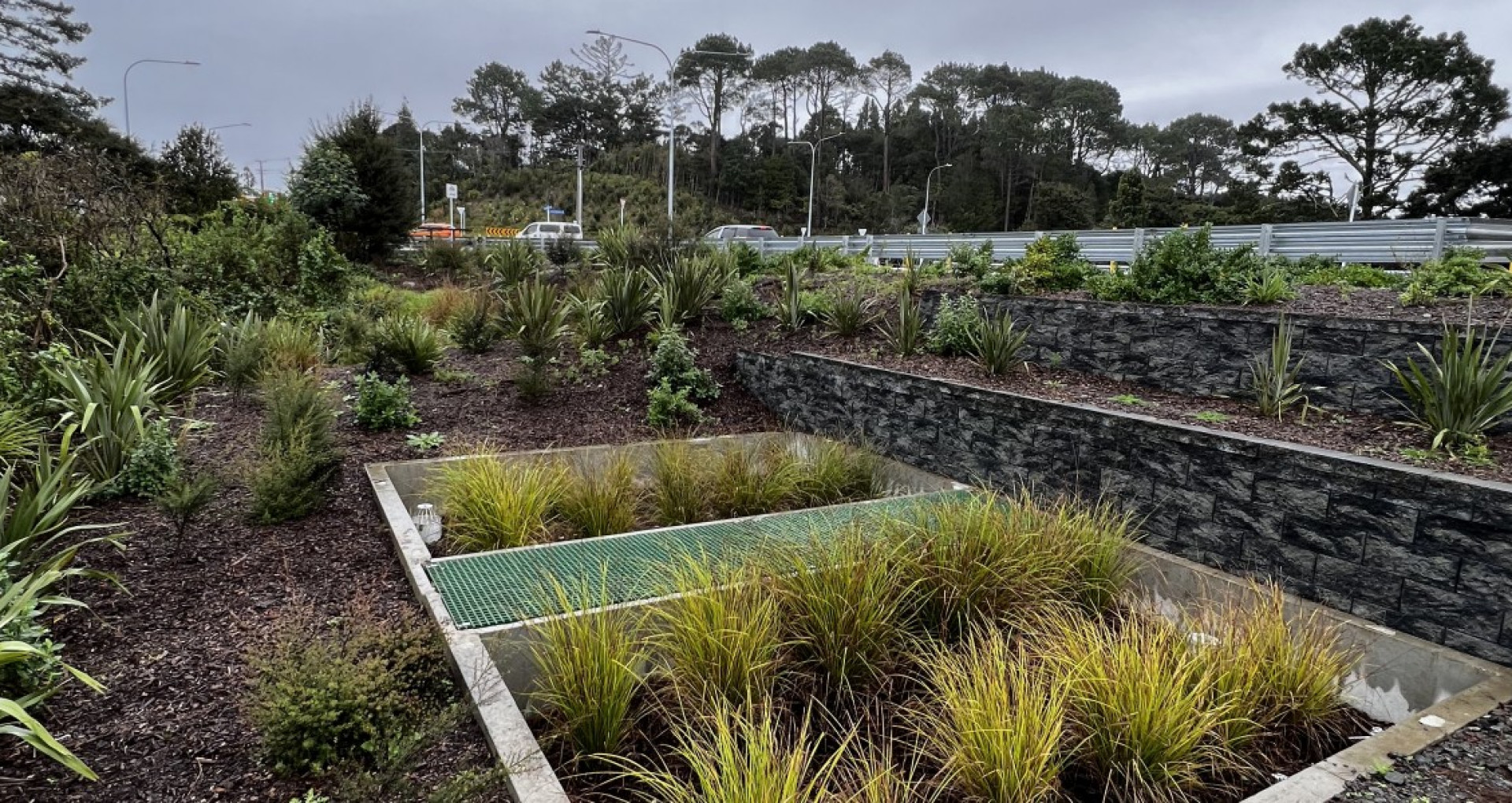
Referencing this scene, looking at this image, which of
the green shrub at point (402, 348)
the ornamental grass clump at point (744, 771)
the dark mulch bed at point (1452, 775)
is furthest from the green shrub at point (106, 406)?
the dark mulch bed at point (1452, 775)

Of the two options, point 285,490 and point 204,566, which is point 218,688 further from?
point 285,490

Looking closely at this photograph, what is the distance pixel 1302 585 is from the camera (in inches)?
148

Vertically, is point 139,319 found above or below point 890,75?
below

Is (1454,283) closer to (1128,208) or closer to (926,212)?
(926,212)

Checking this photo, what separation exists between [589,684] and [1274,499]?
338 cm

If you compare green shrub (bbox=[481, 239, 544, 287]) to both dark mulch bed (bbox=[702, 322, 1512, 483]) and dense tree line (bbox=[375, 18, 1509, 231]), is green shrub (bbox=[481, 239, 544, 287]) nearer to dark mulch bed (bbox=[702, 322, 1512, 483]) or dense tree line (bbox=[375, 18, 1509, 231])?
dark mulch bed (bbox=[702, 322, 1512, 483])

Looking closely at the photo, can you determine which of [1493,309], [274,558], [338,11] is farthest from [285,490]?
[338,11]

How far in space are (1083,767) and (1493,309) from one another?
4728 millimetres

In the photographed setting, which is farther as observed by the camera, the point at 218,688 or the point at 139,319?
the point at 139,319

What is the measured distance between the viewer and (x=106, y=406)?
4.60 m

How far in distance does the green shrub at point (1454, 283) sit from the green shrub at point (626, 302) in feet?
22.0

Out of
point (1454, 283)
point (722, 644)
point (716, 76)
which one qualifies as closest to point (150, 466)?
point (722, 644)

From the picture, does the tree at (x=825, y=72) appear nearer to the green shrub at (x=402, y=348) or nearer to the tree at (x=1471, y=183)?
the tree at (x=1471, y=183)

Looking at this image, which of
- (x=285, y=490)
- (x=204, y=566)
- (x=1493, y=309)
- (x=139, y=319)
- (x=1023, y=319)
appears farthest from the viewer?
(x=1023, y=319)
